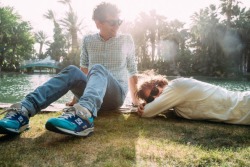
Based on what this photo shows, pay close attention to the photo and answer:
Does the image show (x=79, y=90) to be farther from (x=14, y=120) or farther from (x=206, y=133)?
(x=206, y=133)

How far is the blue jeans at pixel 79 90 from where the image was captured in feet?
7.45

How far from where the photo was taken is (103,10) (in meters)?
3.03

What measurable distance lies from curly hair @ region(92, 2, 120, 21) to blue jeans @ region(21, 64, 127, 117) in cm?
70

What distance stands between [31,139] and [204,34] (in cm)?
3930

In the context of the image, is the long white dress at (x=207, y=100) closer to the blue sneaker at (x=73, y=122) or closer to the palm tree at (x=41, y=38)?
the blue sneaker at (x=73, y=122)

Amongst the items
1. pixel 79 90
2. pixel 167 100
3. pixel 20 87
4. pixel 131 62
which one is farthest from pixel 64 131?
pixel 20 87

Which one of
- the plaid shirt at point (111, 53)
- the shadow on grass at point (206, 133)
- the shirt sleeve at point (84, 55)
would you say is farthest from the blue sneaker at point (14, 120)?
the shirt sleeve at point (84, 55)

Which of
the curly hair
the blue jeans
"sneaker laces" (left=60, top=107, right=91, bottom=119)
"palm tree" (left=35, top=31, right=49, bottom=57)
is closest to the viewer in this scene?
"sneaker laces" (left=60, top=107, right=91, bottom=119)

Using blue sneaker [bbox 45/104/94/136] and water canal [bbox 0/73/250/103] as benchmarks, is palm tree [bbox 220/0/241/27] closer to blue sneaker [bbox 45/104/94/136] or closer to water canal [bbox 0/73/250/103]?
water canal [bbox 0/73/250/103]

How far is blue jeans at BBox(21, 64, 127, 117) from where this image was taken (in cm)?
227

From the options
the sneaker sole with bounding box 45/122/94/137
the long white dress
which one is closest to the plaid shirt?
the long white dress

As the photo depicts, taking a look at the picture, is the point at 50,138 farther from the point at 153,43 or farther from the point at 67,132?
the point at 153,43

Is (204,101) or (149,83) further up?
(149,83)

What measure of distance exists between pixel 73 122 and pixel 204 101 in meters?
1.58
